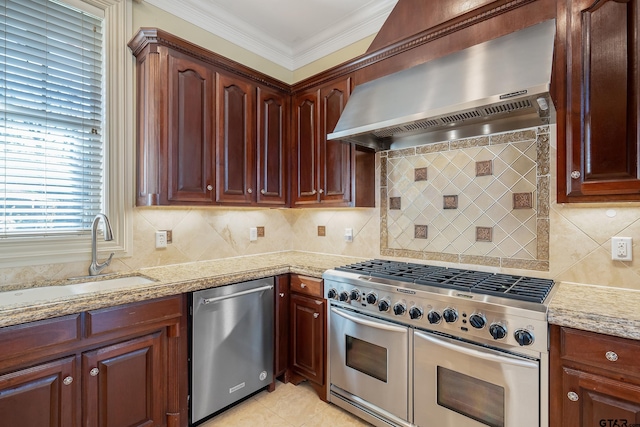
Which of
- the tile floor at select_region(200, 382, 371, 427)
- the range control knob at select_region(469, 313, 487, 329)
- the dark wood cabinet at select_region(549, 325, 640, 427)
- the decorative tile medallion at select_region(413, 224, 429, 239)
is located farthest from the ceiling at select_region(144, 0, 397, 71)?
the tile floor at select_region(200, 382, 371, 427)

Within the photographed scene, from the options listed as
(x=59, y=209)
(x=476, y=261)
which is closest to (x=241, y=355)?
(x=59, y=209)

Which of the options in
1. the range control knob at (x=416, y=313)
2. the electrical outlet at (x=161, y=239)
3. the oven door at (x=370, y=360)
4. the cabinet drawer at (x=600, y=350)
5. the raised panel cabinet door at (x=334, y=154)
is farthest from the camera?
the raised panel cabinet door at (x=334, y=154)

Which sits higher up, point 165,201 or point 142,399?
point 165,201

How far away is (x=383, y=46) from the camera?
7.29ft

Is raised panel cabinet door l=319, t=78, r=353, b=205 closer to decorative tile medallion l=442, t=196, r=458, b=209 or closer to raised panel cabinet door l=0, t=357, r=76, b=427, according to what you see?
decorative tile medallion l=442, t=196, r=458, b=209

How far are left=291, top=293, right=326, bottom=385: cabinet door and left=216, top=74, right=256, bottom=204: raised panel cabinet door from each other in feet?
3.04

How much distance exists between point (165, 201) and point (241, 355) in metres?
1.15

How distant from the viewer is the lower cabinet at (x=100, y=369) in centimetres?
135

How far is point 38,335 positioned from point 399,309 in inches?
67.5

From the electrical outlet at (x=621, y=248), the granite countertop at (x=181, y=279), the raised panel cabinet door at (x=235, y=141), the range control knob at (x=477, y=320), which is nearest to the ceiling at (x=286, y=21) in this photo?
the raised panel cabinet door at (x=235, y=141)

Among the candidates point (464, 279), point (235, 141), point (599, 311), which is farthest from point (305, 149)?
point (599, 311)

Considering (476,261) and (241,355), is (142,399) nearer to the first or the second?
(241,355)

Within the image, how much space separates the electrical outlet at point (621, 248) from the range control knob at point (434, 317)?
3.25 ft

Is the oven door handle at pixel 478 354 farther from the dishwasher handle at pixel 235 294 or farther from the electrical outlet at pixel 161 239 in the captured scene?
the electrical outlet at pixel 161 239
